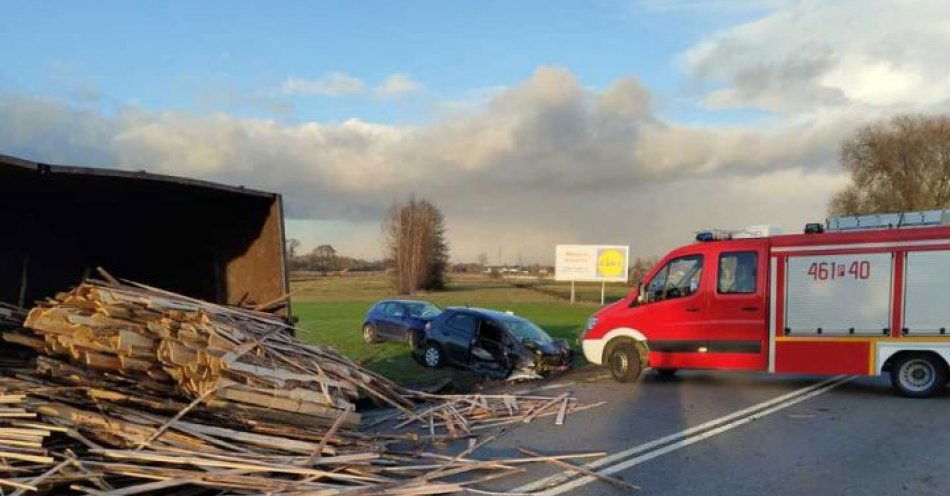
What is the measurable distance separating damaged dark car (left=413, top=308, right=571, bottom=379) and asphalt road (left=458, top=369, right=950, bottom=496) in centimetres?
169

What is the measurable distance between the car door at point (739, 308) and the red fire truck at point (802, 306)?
0.05 ft

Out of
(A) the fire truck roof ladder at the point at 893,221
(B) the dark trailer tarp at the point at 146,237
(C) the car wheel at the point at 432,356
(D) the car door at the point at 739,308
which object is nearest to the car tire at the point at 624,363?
(D) the car door at the point at 739,308

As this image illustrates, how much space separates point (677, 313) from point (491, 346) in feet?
12.4

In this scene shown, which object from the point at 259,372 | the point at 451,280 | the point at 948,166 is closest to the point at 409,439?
the point at 259,372

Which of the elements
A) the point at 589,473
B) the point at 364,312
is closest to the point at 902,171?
the point at 364,312

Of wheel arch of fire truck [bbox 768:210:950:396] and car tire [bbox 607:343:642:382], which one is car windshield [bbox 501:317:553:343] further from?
wheel arch of fire truck [bbox 768:210:950:396]

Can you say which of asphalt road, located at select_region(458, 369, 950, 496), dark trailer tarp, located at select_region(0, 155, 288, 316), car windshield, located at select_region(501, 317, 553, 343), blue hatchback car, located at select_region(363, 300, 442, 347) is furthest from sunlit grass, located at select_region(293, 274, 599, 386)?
asphalt road, located at select_region(458, 369, 950, 496)

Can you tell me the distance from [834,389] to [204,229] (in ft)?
33.9

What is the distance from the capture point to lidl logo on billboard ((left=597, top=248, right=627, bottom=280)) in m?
53.4

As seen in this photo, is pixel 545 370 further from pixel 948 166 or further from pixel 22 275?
pixel 948 166

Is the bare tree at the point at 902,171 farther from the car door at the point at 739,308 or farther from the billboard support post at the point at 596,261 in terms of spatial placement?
the car door at the point at 739,308

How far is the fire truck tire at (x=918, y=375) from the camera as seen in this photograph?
1156 centimetres

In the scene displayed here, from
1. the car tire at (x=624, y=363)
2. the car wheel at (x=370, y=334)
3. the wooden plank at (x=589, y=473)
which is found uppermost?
the car tire at (x=624, y=363)

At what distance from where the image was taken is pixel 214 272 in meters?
9.52
